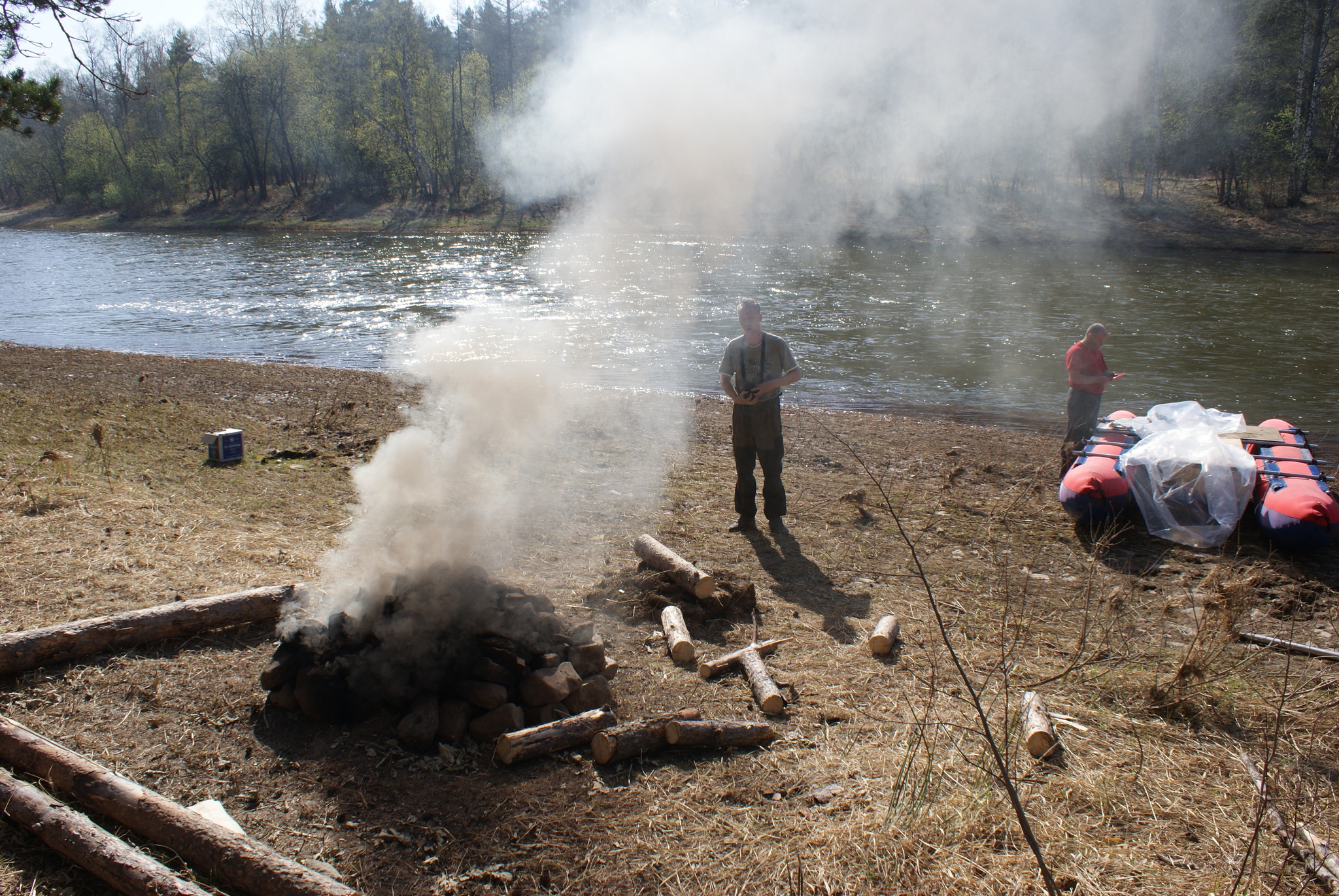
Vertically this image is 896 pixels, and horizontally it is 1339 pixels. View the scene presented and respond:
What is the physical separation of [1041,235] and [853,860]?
117 feet

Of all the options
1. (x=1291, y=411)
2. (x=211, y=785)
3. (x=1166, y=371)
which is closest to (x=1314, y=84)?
(x=1166, y=371)

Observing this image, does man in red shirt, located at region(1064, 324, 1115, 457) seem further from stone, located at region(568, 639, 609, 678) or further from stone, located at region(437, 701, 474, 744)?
stone, located at region(437, 701, 474, 744)

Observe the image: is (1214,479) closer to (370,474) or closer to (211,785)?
(370,474)

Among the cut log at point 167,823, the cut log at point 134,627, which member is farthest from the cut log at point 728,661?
the cut log at point 134,627

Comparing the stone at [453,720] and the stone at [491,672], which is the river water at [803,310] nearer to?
the stone at [491,672]

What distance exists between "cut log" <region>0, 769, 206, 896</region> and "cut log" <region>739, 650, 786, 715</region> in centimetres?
269

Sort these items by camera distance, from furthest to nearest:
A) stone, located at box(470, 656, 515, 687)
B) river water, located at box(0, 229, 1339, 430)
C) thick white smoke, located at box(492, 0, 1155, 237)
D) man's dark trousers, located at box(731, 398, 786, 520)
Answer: river water, located at box(0, 229, 1339, 430)
thick white smoke, located at box(492, 0, 1155, 237)
man's dark trousers, located at box(731, 398, 786, 520)
stone, located at box(470, 656, 515, 687)

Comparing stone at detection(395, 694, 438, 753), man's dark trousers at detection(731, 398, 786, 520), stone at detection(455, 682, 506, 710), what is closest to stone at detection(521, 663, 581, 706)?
stone at detection(455, 682, 506, 710)

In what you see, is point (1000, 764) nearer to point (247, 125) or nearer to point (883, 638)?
point (883, 638)

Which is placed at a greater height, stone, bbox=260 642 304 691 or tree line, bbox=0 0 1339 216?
tree line, bbox=0 0 1339 216

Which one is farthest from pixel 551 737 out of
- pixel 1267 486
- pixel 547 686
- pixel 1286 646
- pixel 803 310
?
pixel 803 310

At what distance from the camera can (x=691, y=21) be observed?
11.1 metres

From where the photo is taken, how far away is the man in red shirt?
29.0 ft

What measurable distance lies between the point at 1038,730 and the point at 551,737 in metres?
2.40
